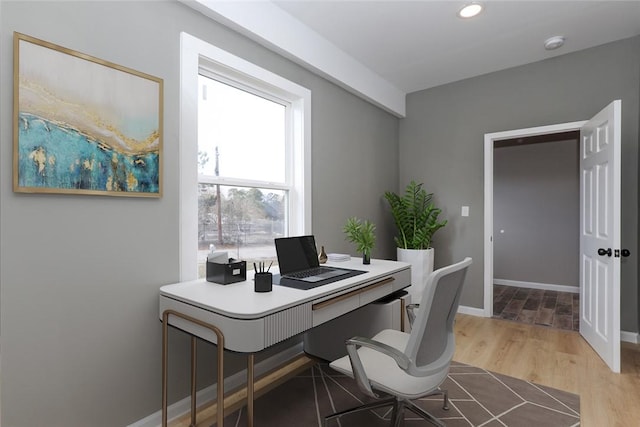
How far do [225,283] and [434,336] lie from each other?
1.12m

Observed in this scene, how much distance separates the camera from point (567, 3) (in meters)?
2.46

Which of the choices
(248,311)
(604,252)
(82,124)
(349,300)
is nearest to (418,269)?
(604,252)

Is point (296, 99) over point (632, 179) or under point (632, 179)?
over

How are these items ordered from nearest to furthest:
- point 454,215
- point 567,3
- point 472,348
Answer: point 567,3 < point 472,348 < point 454,215

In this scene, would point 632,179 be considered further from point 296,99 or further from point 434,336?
point 296,99

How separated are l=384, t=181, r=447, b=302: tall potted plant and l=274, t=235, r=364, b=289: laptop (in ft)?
5.00

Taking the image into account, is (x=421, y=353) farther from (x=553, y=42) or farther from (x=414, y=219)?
(x=553, y=42)

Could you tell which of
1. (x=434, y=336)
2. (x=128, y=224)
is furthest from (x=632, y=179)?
(x=128, y=224)

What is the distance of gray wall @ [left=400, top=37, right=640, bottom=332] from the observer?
2.96 metres

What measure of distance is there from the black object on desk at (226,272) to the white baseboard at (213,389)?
0.73 metres

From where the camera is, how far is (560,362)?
2.61 metres

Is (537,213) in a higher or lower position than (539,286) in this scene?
higher

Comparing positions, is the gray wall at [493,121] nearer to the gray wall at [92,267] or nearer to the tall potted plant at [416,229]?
the tall potted plant at [416,229]

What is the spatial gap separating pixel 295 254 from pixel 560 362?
7.36ft
